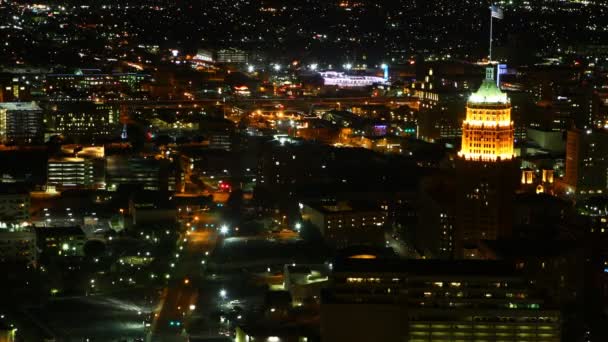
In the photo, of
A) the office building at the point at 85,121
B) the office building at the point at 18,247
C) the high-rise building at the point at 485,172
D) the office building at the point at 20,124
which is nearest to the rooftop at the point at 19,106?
the office building at the point at 20,124

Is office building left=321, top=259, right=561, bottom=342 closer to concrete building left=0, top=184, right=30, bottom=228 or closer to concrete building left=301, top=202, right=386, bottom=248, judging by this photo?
concrete building left=301, top=202, right=386, bottom=248

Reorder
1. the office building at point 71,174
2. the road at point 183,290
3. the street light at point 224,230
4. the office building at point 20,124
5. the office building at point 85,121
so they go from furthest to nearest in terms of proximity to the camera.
→ the office building at point 85,121
the office building at point 20,124
the office building at point 71,174
the street light at point 224,230
the road at point 183,290

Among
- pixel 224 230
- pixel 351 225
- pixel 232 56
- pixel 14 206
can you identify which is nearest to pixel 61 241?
pixel 14 206

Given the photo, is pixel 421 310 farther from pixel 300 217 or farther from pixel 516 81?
pixel 516 81

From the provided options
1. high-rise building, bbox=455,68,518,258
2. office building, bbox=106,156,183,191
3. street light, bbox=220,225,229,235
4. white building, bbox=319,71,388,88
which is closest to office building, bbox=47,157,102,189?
office building, bbox=106,156,183,191

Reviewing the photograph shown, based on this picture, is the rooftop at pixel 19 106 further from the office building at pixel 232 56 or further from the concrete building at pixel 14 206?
the office building at pixel 232 56

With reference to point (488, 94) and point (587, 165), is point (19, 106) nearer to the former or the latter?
point (587, 165)

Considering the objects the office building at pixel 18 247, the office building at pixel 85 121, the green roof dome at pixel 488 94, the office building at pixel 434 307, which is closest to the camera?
the office building at pixel 434 307
